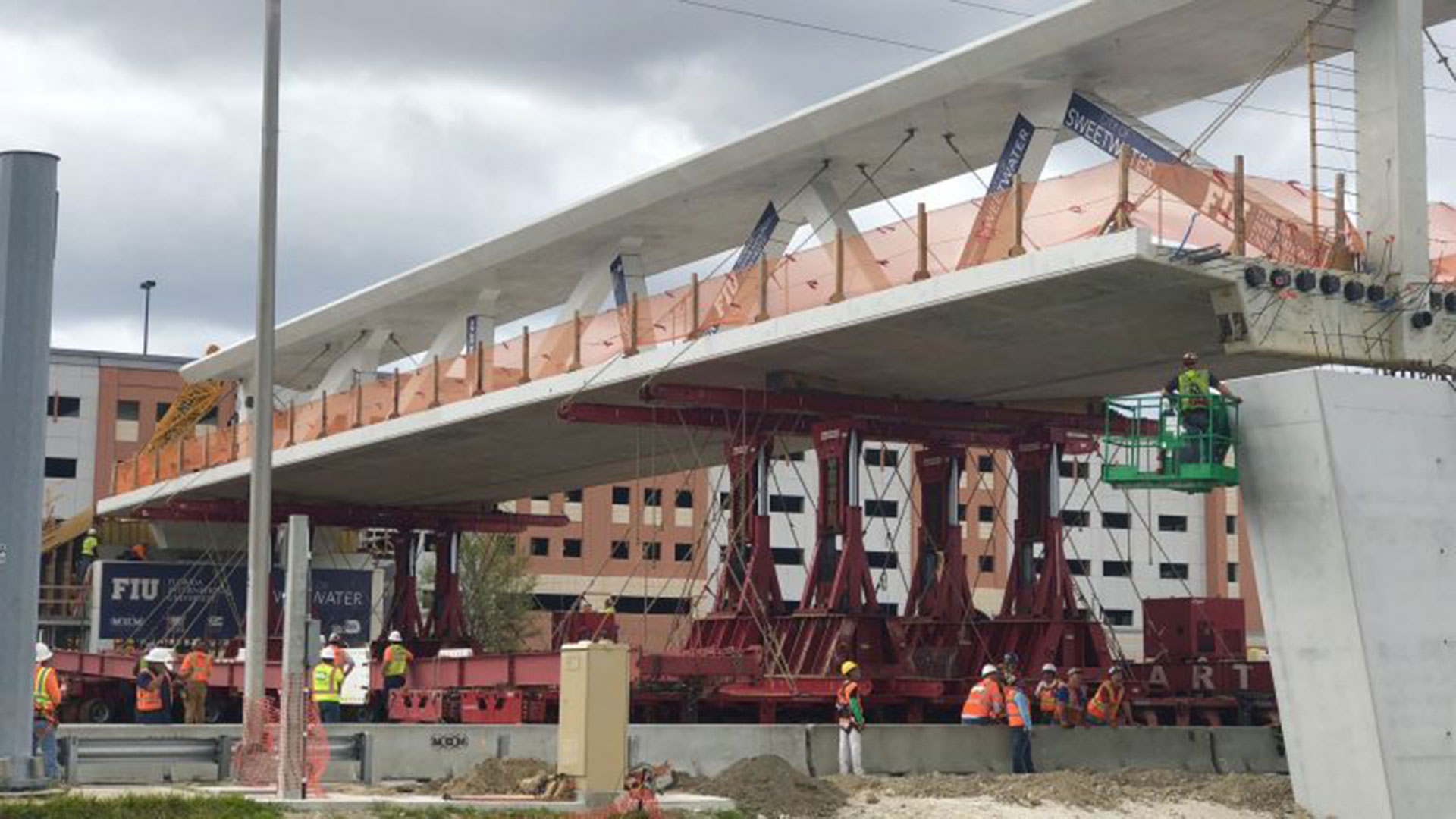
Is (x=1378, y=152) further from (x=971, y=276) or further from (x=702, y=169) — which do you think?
(x=702, y=169)

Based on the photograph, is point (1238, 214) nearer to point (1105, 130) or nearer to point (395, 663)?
point (1105, 130)

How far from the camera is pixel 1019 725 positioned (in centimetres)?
2972

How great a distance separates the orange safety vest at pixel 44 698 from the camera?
23297 millimetres

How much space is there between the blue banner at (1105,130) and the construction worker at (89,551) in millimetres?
37075

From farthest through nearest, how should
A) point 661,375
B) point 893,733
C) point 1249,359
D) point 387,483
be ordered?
1. point 387,483
2. point 661,375
3. point 1249,359
4. point 893,733

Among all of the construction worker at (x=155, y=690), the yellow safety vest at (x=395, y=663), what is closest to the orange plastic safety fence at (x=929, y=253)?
the yellow safety vest at (x=395, y=663)

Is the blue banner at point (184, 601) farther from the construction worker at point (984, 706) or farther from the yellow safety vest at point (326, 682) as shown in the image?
the construction worker at point (984, 706)

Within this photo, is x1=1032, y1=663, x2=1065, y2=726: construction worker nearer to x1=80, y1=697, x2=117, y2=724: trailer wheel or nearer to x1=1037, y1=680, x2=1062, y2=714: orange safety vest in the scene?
x1=1037, y1=680, x2=1062, y2=714: orange safety vest

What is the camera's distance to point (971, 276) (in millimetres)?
27391

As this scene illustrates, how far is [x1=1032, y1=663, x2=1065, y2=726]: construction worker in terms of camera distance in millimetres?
31656

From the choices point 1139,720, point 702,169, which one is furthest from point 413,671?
point 1139,720

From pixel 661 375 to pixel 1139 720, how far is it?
30.8 ft

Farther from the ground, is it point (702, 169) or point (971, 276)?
point (702, 169)

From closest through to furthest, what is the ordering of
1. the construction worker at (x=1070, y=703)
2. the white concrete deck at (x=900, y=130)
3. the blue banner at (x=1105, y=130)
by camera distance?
the white concrete deck at (x=900, y=130), the blue banner at (x=1105, y=130), the construction worker at (x=1070, y=703)
